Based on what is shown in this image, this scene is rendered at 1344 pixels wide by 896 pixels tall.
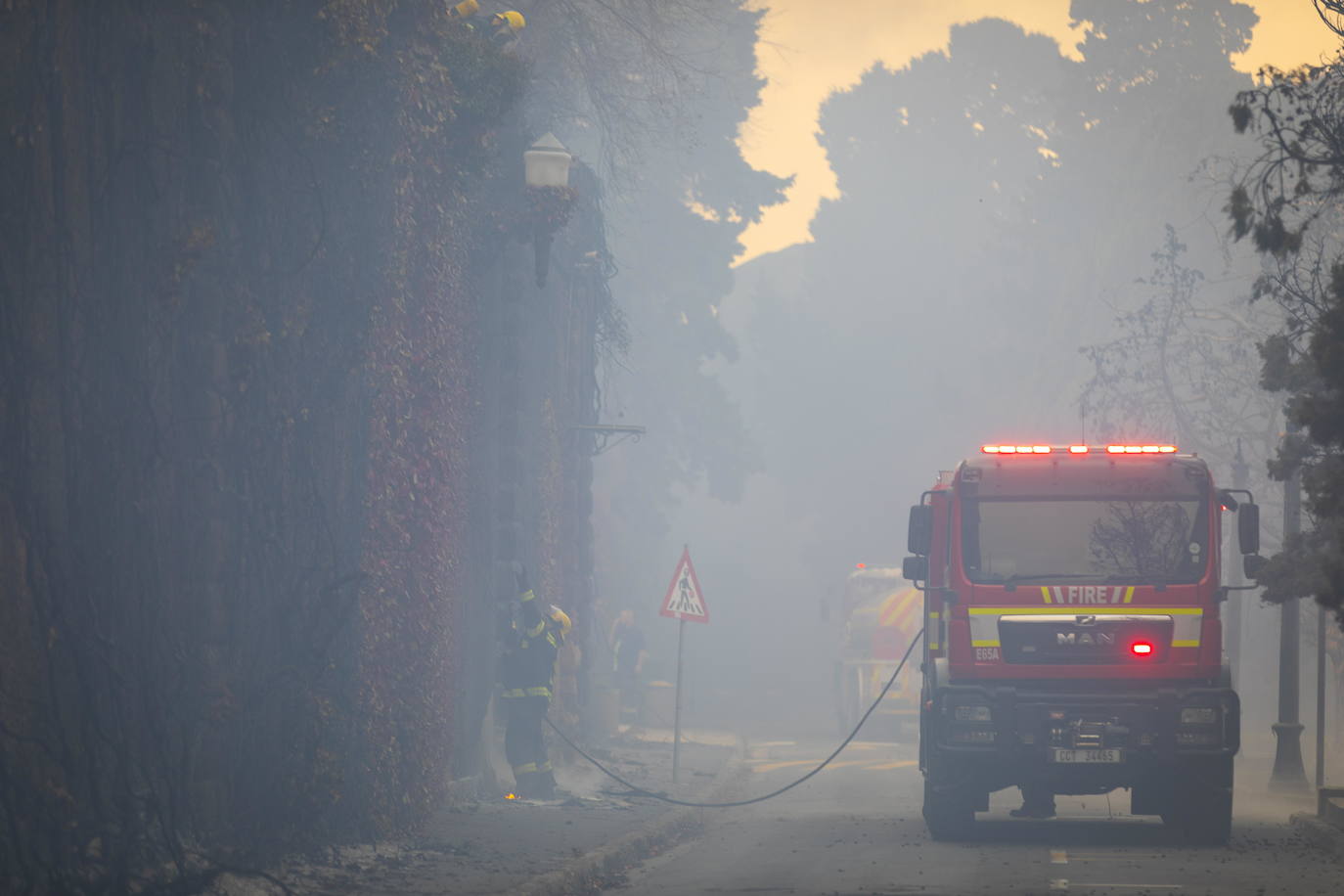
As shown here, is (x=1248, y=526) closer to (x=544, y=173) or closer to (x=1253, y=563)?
(x=1253, y=563)

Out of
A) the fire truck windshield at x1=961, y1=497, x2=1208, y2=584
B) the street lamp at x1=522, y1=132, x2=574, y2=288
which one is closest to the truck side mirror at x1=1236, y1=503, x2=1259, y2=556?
the fire truck windshield at x1=961, y1=497, x2=1208, y2=584

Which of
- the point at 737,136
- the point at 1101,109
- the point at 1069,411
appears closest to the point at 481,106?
the point at 737,136

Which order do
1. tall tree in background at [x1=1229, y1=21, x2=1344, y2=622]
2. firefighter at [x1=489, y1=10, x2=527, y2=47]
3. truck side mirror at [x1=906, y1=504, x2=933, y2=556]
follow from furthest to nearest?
firefighter at [x1=489, y1=10, x2=527, y2=47], truck side mirror at [x1=906, y1=504, x2=933, y2=556], tall tree in background at [x1=1229, y1=21, x2=1344, y2=622]

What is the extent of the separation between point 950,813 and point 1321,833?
10.2 feet

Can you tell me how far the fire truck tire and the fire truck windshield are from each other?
1.92 m

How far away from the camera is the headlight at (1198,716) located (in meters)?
14.8

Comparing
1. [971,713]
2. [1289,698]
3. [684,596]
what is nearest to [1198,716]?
[971,713]

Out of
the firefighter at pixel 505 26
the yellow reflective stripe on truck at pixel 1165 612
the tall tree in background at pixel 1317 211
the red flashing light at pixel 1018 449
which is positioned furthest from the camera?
the firefighter at pixel 505 26

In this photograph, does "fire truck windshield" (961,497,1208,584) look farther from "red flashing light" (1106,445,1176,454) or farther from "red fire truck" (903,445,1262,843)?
"red flashing light" (1106,445,1176,454)

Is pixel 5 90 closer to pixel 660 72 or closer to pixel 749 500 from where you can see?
pixel 660 72

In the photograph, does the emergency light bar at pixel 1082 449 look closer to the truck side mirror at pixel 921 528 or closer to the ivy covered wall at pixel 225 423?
the truck side mirror at pixel 921 528

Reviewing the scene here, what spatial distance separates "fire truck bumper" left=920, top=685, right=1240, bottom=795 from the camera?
14812 millimetres

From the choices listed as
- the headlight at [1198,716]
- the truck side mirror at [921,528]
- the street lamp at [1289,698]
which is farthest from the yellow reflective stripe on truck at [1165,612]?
the street lamp at [1289,698]

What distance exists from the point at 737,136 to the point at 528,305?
3006 cm
